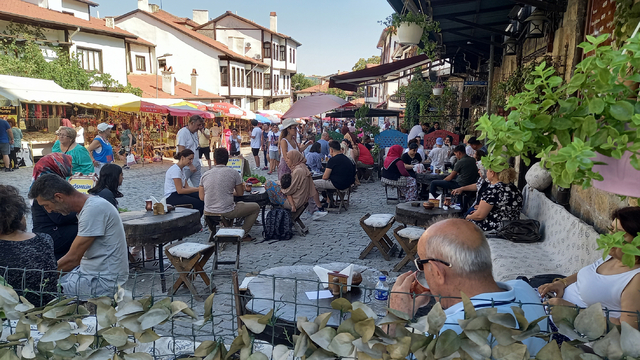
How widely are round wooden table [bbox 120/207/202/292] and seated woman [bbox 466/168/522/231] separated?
11.9ft

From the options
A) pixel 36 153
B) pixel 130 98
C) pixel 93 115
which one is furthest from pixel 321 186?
pixel 93 115

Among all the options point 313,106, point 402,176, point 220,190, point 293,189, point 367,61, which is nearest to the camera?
point 220,190

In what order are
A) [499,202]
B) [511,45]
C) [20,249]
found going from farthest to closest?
[511,45] → [499,202] → [20,249]

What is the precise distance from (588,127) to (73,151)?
7656mm

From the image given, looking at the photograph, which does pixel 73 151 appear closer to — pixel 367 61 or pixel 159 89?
pixel 159 89

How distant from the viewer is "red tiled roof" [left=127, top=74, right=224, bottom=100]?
93.0ft

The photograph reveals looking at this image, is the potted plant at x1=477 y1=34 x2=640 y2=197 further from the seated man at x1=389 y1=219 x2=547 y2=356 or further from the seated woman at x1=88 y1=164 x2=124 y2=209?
the seated woman at x1=88 y1=164 x2=124 y2=209

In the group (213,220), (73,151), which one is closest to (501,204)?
(213,220)

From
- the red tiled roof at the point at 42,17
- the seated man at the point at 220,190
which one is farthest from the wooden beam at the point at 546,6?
the red tiled roof at the point at 42,17

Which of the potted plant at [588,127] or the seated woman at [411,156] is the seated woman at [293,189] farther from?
the potted plant at [588,127]

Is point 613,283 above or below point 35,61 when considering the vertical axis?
below

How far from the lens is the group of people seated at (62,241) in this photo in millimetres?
3293

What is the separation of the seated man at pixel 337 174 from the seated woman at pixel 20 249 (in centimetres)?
663

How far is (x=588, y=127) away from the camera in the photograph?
1.38 meters
